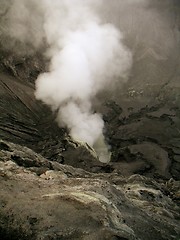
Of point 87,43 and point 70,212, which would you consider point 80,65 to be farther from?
point 70,212

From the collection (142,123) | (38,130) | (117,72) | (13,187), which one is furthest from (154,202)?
(117,72)

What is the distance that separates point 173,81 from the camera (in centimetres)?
3912

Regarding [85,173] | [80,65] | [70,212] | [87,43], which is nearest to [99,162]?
[85,173]

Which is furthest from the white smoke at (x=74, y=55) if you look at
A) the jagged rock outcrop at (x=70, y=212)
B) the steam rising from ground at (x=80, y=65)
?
the jagged rock outcrop at (x=70, y=212)

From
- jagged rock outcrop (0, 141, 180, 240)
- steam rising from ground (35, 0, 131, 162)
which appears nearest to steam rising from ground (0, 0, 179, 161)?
steam rising from ground (35, 0, 131, 162)

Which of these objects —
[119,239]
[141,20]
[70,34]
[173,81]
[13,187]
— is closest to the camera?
[119,239]

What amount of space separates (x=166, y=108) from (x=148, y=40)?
15.5m

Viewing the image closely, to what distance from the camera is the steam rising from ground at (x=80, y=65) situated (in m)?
32.8

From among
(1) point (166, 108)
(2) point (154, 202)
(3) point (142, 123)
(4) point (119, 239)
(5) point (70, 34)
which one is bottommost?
(4) point (119, 239)

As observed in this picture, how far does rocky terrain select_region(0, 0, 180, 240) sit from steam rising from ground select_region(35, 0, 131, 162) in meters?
1.15

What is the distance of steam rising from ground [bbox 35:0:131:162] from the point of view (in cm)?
3284

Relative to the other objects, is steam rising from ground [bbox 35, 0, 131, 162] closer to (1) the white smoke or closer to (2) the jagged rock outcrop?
(1) the white smoke

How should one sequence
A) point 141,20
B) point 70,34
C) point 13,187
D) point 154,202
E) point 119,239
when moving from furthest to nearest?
1. point 141,20
2. point 70,34
3. point 154,202
4. point 13,187
5. point 119,239

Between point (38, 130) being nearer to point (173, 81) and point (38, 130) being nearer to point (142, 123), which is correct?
point (142, 123)
